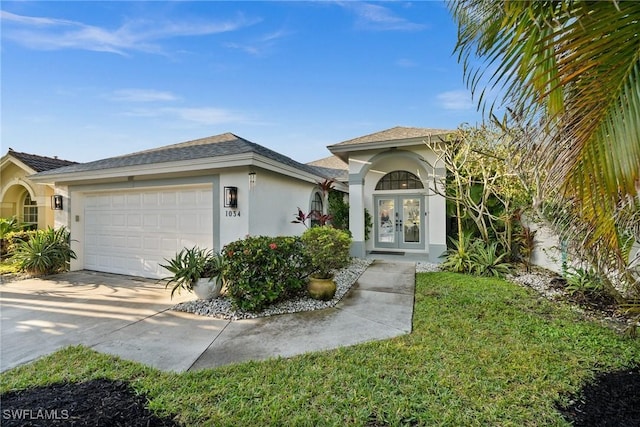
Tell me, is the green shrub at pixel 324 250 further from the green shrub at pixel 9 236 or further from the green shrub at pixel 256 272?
the green shrub at pixel 9 236

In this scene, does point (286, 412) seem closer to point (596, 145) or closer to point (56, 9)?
point (596, 145)

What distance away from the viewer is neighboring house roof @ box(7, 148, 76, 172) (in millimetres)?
11688

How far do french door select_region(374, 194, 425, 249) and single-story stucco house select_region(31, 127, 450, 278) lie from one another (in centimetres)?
6

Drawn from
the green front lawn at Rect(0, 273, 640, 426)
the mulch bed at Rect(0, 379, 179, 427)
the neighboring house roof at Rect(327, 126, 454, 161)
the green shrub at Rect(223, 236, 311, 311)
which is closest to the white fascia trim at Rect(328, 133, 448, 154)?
the neighboring house roof at Rect(327, 126, 454, 161)

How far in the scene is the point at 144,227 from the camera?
322 inches

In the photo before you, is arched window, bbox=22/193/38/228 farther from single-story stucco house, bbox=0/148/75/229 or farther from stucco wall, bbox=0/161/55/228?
stucco wall, bbox=0/161/55/228

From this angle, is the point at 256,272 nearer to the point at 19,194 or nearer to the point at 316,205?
the point at 316,205

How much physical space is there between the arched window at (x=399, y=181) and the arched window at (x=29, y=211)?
52.6 ft

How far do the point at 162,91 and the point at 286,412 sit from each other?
33.4 ft

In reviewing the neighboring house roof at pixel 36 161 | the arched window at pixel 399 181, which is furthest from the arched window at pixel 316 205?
the neighboring house roof at pixel 36 161

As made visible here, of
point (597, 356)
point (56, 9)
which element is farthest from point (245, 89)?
point (597, 356)

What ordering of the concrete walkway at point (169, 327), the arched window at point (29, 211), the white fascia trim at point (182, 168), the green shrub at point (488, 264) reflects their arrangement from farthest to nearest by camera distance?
the arched window at point (29, 211) → the green shrub at point (488, 264) → the white fascia trim at point (182, 168) → the concrete walkway at point (169, 327)

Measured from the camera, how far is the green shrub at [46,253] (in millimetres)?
8430

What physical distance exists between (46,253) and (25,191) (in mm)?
7778
